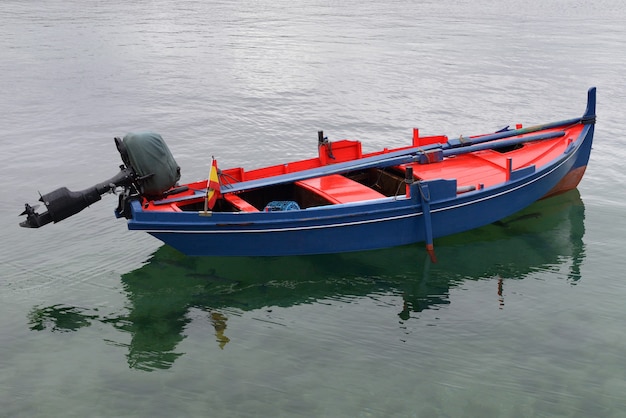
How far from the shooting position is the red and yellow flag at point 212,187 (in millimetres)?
14086

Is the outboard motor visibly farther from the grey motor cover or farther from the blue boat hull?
the blue boat hull

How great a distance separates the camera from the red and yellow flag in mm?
14086

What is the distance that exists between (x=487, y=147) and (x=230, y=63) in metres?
21.7

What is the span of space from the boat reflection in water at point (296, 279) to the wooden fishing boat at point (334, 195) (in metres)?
0.41

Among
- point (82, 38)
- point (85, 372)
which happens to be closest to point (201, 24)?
point (82, 38)

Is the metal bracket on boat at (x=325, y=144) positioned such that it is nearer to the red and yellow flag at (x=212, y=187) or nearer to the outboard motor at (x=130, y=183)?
the red and yellow flag at (x=212, y=187)

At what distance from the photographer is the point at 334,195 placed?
15016mm

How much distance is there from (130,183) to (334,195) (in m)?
4.19

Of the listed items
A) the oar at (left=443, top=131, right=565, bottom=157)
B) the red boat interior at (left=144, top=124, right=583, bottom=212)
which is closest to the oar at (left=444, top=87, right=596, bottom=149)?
the oar at (left=443, top=131, right=565, bottom=157)

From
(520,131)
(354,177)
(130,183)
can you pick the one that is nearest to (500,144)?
(520,131)

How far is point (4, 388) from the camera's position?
36.1ft

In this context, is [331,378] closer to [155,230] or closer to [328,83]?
[155,230]

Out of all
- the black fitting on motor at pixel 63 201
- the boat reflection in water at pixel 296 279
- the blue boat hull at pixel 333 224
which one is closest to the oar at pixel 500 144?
the blue boat hull at pixel 333 224

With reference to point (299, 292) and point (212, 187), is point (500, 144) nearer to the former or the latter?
point (299, 292)
